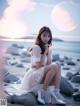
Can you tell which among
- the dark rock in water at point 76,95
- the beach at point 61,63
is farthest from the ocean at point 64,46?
the dark rock in water at point 76,95

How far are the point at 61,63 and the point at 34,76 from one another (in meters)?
0.20

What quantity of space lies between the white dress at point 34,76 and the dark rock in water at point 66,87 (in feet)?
0.48

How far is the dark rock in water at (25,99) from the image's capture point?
1742 millimetres

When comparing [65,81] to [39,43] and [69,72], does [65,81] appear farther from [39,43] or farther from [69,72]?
[39,43]

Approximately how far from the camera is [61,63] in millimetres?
1792

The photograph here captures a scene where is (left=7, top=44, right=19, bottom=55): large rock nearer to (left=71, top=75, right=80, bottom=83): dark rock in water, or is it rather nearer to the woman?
the woman

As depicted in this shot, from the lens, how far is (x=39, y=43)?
5.82 feet

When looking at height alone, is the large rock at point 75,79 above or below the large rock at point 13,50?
below

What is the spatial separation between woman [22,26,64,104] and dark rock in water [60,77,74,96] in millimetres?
31

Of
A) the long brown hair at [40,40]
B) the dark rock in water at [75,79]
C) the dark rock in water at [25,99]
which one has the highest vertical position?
the long brown hair at [40,40]

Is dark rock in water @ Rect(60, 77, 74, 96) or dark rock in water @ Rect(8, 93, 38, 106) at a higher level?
dark rock in water @ Rect(60, 77, 74, 96)

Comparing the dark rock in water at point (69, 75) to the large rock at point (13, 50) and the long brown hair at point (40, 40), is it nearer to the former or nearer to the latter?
the long brown hair at point (40, 40)

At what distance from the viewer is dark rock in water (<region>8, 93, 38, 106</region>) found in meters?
1.74

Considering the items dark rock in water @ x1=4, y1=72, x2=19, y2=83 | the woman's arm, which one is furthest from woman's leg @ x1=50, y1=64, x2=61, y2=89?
dark rock in water @ x1=4, y1=72, x2=19, y2=83
